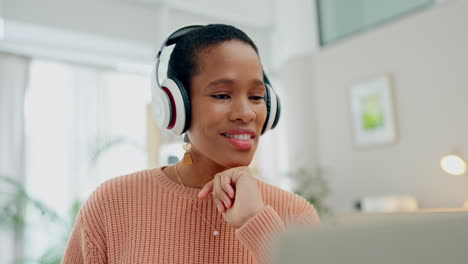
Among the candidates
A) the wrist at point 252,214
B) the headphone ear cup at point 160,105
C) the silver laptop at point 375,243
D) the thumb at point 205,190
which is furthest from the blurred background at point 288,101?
the silver laptop at point 375,243

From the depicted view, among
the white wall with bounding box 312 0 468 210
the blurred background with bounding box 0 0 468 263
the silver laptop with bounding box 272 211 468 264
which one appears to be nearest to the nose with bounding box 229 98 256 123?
the silver laptop with bounding box 272 211 468 264

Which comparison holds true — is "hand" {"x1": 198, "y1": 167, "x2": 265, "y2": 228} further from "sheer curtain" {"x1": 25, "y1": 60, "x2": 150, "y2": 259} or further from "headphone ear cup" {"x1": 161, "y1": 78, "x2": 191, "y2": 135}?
"sheer curtain" {"x1": 25, "y1": 60, "x2": 150, "y2": 259}

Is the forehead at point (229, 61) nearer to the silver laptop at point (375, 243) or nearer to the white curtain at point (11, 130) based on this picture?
the silver laptop at point (375, 243)

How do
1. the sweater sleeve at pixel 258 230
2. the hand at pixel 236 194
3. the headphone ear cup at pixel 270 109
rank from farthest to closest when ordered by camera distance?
the headphone ear cup at pixel 270 109
the hand at pixel 236 194
the sweater sleeve at pixel 258 230

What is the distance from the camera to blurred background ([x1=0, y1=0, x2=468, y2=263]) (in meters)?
3.54

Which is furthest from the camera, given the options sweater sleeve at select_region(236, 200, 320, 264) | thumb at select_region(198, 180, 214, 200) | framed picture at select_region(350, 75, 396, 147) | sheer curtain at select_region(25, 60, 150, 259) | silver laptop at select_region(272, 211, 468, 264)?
sheer curtain at select_region(25, 60, 150, 259)

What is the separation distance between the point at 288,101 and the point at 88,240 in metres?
3.98

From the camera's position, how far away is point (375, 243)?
231 mm

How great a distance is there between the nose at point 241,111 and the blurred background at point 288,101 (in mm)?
2572

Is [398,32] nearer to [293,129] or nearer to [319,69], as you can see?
[319,69]

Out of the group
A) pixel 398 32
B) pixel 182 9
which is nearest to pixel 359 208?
pixel 398 32

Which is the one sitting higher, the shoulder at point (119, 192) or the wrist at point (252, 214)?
the shoulder at point (119, 192)

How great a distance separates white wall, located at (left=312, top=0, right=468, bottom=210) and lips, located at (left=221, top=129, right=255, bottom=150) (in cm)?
286

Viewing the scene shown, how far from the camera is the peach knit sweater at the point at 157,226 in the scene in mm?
913
